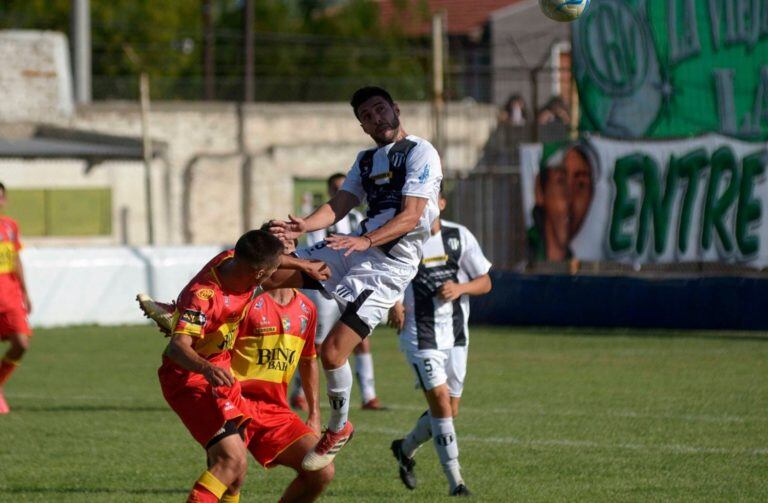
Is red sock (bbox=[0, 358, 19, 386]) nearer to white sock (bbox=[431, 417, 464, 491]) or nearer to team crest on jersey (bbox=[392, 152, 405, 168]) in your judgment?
white sock (bbox=[431, 417, 464, 491])

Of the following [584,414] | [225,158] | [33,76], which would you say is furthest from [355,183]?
[225,158]

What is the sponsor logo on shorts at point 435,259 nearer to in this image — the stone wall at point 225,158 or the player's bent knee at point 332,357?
the player's bent knee at point 332,357

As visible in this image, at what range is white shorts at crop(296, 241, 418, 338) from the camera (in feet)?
28.1

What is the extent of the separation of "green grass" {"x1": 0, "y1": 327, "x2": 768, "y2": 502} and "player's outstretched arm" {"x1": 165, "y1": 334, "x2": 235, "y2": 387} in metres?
2.48

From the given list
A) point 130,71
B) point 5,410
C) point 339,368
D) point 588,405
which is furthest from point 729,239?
point 130,71

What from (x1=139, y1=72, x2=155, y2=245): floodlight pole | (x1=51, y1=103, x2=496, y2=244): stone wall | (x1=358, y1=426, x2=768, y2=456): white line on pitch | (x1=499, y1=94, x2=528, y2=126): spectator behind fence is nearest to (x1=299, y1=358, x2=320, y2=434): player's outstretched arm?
(x1=358, y1=426, x2=768, y2=456): white line on pitch

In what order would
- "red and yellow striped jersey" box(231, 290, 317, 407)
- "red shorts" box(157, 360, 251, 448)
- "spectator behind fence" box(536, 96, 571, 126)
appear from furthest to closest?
"spectator behind fence" box(536, 96, 571, 126)
"red and yellow striped jersey" box(231, 290, 317, 407)
"red shorts" box(157, 360, 251, 448)

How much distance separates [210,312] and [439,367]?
9.68ft

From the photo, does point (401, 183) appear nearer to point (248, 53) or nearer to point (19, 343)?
point (19, 343)

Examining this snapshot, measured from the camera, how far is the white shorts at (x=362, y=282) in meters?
8.55

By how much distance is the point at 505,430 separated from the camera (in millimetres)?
12211

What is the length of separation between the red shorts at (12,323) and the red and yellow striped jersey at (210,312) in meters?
7.54

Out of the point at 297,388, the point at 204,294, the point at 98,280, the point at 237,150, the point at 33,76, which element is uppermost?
the point at 33,76

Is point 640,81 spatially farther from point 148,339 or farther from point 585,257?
point 148,339
